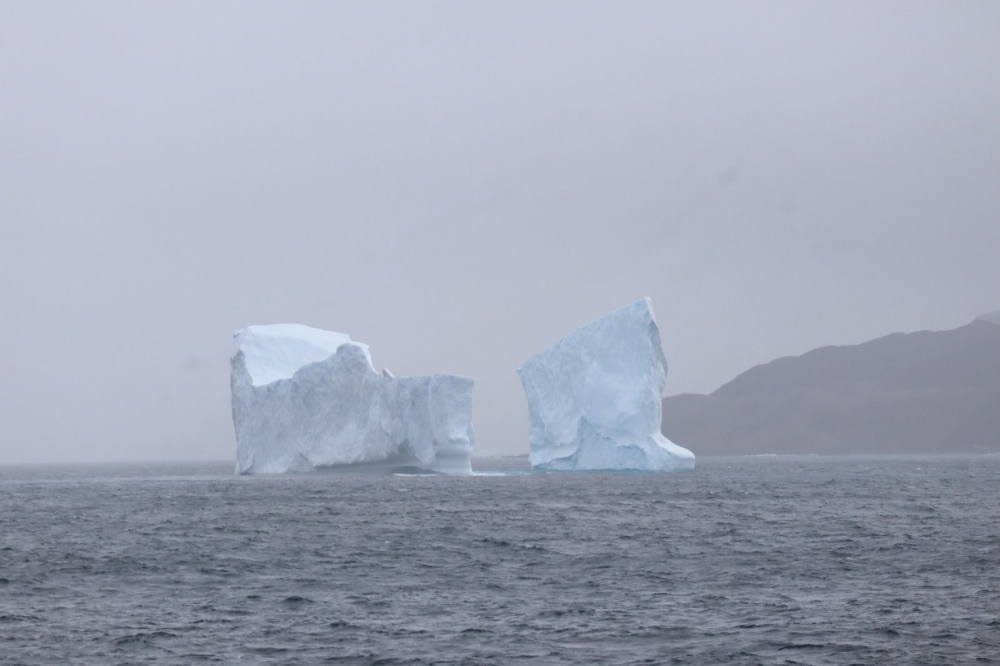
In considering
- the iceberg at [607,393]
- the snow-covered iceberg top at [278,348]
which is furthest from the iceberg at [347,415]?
the iceberg at [607,393]

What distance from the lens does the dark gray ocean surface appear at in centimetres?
1070

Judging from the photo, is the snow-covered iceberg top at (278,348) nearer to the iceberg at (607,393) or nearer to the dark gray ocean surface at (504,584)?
the iceberg at (607,393)

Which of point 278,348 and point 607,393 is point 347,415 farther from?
point 607,393

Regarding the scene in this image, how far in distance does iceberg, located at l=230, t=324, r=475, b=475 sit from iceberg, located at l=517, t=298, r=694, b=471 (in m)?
4.08

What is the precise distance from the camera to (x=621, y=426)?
40.5 m

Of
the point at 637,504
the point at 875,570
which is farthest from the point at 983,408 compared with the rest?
the point at 875,570

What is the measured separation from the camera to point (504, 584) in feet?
47.1

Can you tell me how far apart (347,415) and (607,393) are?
29.6ft

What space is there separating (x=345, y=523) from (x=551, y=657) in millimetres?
12599

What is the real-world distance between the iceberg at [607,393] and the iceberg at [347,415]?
408 centimetres

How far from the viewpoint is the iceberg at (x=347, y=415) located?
38.2 m

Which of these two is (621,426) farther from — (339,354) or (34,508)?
(34,508)

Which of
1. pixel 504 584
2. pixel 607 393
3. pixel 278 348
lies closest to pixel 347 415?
pixel 278 348

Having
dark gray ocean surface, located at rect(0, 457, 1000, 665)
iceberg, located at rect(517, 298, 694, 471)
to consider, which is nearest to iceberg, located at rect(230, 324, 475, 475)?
iceberg, located at rect(517, 298, 694, 471)
